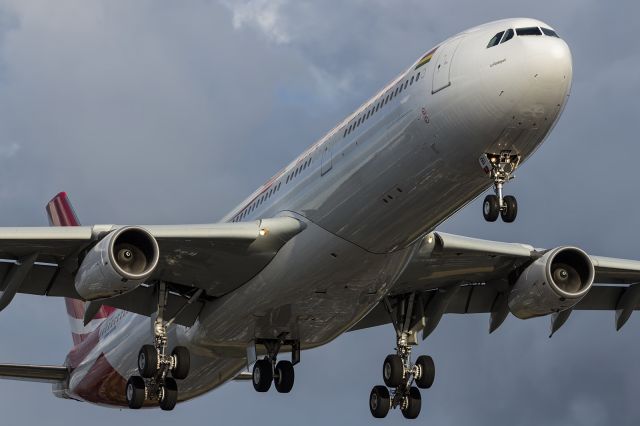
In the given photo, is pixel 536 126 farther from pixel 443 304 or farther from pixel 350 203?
pixel 443 304

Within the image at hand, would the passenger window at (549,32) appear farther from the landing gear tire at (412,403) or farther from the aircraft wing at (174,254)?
the landing gear tire at (412,403)

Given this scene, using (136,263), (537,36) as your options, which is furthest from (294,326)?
(537,36)

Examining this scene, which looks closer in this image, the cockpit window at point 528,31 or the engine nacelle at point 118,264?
the cockpit window at point 528,31

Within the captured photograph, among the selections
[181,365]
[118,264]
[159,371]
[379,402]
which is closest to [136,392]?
[159,371]

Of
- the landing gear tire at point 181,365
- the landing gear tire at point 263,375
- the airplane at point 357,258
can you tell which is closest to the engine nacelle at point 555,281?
the airplane at point 357,258

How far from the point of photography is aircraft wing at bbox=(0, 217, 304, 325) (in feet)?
110

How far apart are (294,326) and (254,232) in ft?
11.5

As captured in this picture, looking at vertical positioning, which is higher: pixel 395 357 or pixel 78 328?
Answer: pixel 78 328

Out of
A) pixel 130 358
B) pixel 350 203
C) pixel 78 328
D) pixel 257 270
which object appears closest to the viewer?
pixel 350 203

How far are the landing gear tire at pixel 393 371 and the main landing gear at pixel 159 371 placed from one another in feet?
17.2

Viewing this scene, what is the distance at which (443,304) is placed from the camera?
129 ft

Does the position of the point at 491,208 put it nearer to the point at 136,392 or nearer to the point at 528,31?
the point at 528,31

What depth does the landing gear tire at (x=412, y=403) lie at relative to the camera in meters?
38.0

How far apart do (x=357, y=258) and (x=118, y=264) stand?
17.7 feet
